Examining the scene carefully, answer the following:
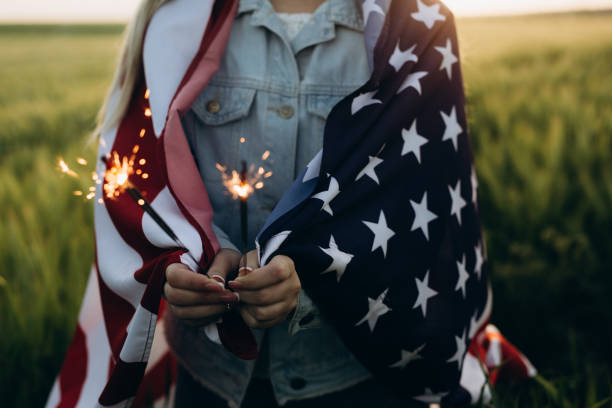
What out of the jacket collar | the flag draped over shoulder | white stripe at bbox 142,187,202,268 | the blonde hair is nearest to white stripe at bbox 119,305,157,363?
the flag draped over shoulder

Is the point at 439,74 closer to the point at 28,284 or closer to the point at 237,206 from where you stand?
the point at 237,206

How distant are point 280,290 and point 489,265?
58.6 inches

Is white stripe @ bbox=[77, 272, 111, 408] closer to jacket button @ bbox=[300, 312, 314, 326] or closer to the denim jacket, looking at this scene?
the denim jacket

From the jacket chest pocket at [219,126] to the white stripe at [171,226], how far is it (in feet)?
0.40

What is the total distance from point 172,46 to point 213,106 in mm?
146

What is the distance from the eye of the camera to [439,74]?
36.8 inches

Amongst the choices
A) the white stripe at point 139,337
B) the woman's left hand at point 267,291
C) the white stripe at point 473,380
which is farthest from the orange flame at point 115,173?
the white stripe at point 473,380

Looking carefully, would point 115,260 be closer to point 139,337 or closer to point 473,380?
Result: point 139,337

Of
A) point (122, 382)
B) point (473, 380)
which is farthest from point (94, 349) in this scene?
point (473, 380)

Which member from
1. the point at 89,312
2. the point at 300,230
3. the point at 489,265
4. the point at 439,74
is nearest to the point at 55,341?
the point at 89,312

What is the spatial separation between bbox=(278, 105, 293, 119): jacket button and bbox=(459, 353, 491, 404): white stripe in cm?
73

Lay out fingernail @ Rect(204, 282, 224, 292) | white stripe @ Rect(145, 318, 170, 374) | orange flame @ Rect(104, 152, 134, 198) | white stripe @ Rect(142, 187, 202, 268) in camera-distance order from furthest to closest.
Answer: white stripe @ Rect(145, 318, 170, 374)
orange flame @ Rect(104, 152, 134, 198)
white stripe @ Rect(142, 187, 202, 268)
fingernail @ Rect(204, 282, 224, 292)

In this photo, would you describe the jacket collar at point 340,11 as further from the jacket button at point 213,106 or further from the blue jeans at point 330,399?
the blue jeans at point 330,399

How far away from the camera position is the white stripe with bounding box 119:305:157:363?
798 millimetres
